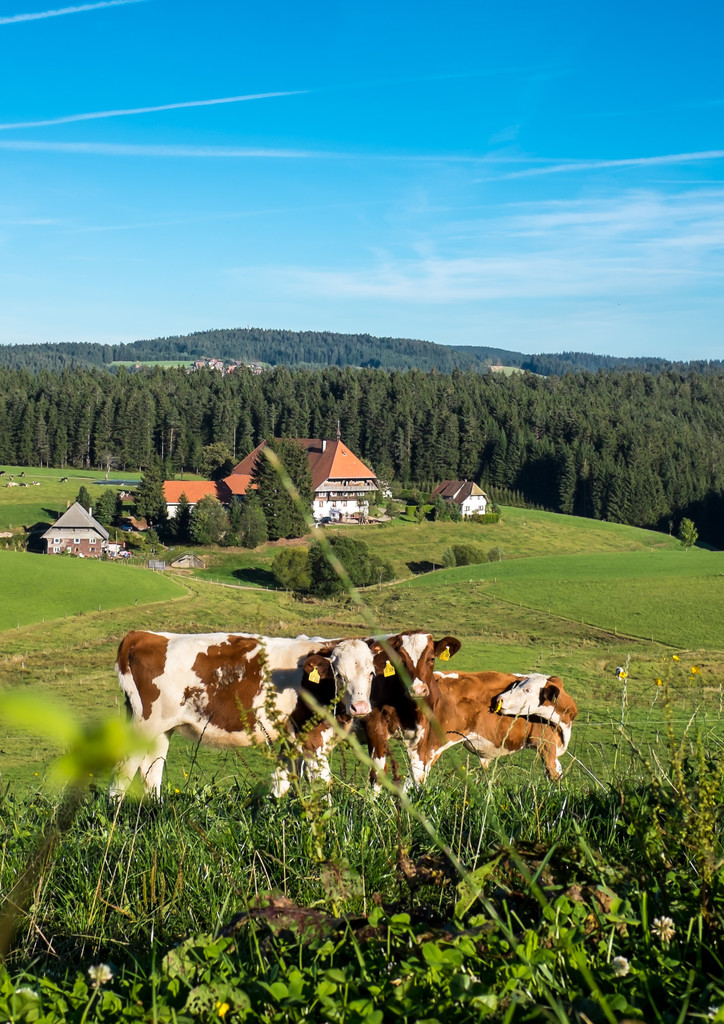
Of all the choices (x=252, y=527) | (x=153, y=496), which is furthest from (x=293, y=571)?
(x=153, y=496)

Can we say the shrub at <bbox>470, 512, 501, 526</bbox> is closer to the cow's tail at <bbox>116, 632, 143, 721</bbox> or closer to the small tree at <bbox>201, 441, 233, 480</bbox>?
the small tree at <bbox>201, 441, 233, 480</bbox>

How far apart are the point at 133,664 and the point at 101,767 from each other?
800cm

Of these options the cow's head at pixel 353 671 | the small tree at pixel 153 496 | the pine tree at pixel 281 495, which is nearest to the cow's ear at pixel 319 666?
the cow's head at pixel 353 671

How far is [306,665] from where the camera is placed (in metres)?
7.48

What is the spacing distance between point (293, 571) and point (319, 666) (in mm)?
50940

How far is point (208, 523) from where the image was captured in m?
72.1

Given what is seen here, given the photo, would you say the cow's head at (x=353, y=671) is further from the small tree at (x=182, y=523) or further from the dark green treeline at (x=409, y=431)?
the dark green treeline at (x=409, y=431)

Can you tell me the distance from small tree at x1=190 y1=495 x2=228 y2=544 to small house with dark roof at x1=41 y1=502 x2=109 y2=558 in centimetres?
828

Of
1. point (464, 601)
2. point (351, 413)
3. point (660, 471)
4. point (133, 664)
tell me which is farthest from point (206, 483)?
point (133, 664)

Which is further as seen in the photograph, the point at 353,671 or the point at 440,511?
the point at 440,511

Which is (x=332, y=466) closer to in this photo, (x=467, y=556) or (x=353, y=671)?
(x=467, y=556)

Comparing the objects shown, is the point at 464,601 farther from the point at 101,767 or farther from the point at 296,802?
the point at 101,767

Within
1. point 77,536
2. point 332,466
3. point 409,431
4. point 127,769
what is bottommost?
point 77,536

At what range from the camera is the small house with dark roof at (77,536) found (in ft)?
241
